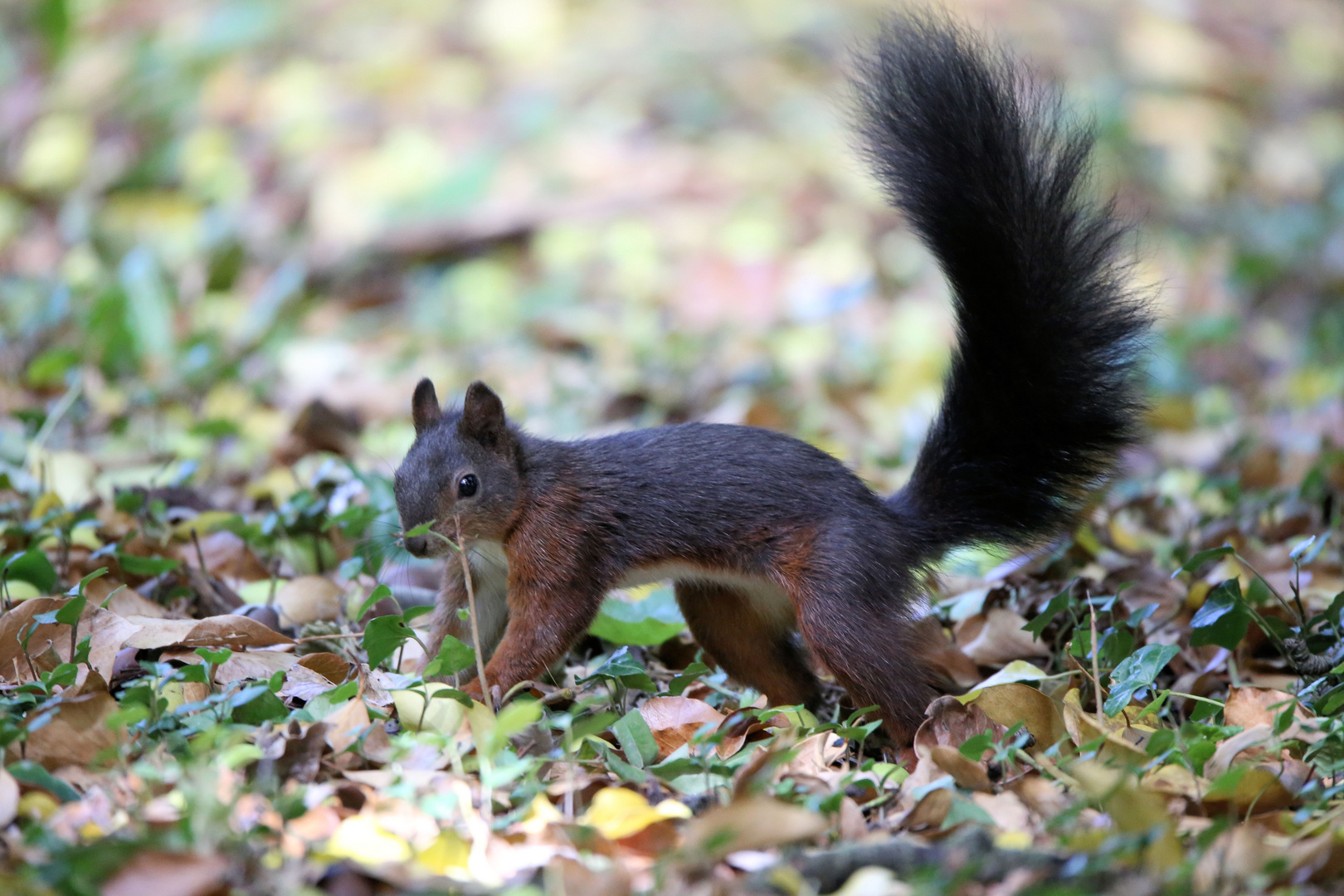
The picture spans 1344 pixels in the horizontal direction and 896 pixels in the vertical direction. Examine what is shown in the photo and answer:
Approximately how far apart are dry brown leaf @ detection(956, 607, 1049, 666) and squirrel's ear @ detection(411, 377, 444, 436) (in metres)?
1.49

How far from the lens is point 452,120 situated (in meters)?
8.52

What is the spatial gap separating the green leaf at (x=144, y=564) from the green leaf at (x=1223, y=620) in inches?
96.1

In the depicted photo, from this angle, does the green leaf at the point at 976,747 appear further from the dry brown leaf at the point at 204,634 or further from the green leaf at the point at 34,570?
the green leaf at the point at 34,570

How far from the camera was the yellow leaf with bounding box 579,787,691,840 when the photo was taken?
2137 millimetres

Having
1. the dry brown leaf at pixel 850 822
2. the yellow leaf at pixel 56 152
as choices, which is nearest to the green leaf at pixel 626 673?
the dry brown leaf at pixel 850 822

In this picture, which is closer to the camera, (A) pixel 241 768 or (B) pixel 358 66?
(A) pixel 241 768

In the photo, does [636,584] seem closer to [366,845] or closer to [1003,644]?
[1003,644]

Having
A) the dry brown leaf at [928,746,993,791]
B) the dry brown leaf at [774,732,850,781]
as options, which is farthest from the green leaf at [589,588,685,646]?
the dry brown leaf at [928,746,993,791]

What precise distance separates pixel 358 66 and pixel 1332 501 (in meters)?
7.05

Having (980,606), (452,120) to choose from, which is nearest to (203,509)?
(980,606)

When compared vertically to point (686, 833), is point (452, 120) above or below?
above

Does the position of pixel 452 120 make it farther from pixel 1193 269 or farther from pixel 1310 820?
pixel 1310 820

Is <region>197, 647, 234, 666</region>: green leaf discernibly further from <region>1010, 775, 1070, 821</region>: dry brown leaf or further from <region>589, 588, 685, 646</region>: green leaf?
<region>1010, 775, 1070, 821</region>: dry brown leaf

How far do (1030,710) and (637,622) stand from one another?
1.05 metres
